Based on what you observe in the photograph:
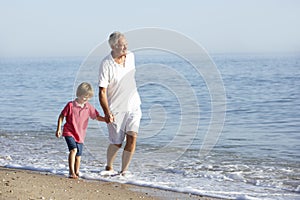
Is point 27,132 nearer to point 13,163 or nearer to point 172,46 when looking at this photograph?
point 13,163

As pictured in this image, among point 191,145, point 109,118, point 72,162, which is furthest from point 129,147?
point 191,145

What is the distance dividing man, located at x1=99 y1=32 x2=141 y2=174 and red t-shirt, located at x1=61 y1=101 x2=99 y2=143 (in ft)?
0.86

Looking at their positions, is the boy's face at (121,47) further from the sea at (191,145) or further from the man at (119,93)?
the sea at (191,145)

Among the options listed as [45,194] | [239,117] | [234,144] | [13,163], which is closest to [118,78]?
[45,194]

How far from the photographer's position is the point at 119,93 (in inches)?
259

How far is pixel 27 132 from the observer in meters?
11.4

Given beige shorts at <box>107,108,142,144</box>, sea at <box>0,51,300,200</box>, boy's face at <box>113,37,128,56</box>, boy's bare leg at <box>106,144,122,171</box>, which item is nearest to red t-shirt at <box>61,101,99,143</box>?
beige shorts at <box>107,108,142,144</box>

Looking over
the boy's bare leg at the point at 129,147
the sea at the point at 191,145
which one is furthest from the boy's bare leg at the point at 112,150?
the sea at the point at 191,145

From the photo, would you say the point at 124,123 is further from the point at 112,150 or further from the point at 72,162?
the point at 72,162

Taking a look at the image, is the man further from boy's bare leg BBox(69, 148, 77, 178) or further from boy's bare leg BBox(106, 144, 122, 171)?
boy's bare leg BBox(69, 148, 77, 178)

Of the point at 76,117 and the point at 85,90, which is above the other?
the point at 85,90

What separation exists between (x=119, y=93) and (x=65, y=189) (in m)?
1.36

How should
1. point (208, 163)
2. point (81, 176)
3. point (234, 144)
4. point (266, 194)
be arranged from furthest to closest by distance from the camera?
point (234, 144) → point (208, 163) → point (81, 176) → point (266, 194)

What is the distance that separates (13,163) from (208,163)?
271cm
